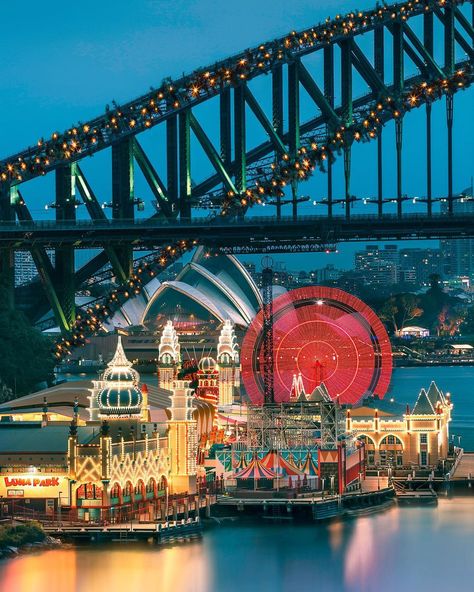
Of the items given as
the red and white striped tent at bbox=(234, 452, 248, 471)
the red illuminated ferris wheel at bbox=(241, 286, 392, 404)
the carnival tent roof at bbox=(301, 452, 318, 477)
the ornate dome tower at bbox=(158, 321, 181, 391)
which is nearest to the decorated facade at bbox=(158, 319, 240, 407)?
the ornate dome tower at bbox=(158, 321, 181, 391)

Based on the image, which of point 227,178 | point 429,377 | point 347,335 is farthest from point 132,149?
point 429,377

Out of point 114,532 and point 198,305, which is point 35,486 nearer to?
point 114,532

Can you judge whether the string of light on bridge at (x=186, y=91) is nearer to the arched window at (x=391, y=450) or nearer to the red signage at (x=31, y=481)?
the arched window at (x=391, y=450)

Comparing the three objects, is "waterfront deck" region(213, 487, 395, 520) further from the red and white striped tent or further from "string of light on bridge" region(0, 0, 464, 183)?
"string of light on bridge" region(0, 0, 464, 183)

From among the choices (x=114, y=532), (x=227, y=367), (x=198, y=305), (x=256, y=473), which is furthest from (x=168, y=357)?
(x=198, y=305)

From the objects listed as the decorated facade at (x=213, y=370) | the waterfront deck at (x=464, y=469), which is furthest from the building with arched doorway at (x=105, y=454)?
the decorated facade at (x=213, y=370)

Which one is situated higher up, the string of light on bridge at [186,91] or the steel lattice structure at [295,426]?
the string of light on bridge at [186,91]

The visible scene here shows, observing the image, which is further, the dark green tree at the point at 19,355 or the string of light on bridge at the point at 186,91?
the string of light on bridge at the point at 186,91
